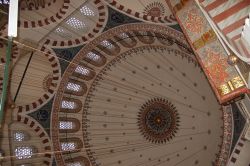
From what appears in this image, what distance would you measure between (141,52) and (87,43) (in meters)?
1.64

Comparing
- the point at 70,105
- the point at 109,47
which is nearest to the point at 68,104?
the point at 70,105

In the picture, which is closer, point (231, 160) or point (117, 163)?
point (231, 160)

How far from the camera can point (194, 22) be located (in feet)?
22.4

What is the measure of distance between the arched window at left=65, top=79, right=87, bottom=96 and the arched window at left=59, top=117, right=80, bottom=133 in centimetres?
70

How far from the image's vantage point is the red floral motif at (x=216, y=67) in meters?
6.20

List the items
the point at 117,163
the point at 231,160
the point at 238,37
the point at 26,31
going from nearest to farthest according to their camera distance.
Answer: the point at 238,37 → the point at 26,31 → the point at 231,160 → the point at 117,163

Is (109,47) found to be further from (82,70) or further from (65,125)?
(65,125)

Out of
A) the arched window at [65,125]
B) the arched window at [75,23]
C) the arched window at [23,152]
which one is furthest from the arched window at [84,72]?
the arched window at [23,152]

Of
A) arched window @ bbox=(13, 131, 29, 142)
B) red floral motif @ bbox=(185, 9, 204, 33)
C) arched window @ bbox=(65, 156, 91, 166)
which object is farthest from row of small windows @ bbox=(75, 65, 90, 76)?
red floral motif @ bbox=(185, 9, 204, 33)

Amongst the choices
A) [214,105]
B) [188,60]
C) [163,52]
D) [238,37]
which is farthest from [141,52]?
[238,37]

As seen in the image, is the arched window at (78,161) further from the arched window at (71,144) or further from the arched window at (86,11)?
the arched window at (86,11)

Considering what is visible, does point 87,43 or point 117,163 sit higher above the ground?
point 87,43

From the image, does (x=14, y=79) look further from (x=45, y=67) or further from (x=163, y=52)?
(x=163, y=52)

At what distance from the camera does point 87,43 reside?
Result: 9414 millimetres
